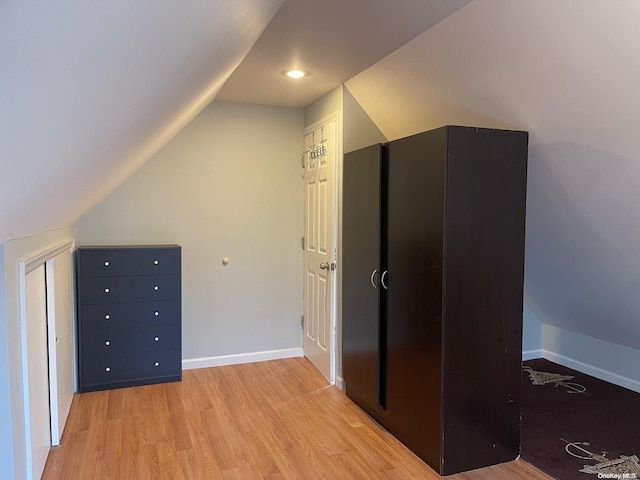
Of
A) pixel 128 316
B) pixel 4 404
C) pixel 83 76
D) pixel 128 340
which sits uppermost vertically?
pixel 83 76

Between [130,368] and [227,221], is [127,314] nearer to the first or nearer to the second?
[130,368]

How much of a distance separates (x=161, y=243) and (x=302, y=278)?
1298mm

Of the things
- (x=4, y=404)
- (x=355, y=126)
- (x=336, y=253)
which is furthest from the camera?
(x=336, y=253)

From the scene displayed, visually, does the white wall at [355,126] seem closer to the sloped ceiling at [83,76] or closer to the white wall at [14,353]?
the sloped ceiling at [83,76]

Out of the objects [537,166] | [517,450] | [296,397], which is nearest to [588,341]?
[517,450]

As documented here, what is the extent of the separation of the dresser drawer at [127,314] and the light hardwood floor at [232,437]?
0.50 m

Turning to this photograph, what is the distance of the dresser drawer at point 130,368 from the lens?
11.2ft

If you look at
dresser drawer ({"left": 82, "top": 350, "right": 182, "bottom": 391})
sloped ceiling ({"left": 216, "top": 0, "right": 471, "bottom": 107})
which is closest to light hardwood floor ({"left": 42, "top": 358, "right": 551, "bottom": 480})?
dresser drawer ({"left": 82, "top": 350, "right": 182, "bottom": 391})

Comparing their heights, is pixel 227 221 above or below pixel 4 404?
above

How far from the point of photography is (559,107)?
6.95 feet

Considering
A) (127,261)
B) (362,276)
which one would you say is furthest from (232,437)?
(127,261)

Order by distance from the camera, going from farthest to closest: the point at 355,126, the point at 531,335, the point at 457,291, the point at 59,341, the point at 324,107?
the point at 531,335, the point at 324,107, the point at 355,126, the point at 59,341, the point at 457,291

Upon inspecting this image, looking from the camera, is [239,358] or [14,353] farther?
[239,358]

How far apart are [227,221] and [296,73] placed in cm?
149
